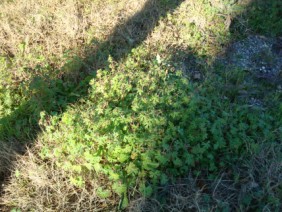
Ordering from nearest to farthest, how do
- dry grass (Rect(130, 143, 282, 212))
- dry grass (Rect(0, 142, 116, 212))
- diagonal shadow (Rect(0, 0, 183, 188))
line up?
dry grass (Rect(130, 143, 282, 212)) < dry grass (Rect(0, 142, 116, 212)) < diagonal shadow (Rect(0, 0, 183, 188))

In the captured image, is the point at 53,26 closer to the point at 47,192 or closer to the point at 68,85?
the point at 68,85

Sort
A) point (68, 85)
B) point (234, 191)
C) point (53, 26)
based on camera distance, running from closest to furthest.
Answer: point (234, 191) → point (68, 85) → point (53, 26)

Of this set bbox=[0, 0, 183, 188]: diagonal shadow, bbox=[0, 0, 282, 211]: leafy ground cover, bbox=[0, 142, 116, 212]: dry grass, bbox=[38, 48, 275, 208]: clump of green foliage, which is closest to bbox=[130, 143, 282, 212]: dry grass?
bbox=[0, 0, 282, 211]: leafy ground cover

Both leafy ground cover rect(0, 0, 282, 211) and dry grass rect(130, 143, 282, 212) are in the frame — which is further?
leafy ground cover rect(0, 0, 282, 211)

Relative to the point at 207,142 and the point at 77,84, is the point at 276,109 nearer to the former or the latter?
the point at 207,142

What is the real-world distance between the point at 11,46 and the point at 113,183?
280 centimetres

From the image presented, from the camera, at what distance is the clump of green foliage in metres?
2.79

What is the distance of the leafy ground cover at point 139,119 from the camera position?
279 centimetres

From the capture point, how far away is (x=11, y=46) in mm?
4422

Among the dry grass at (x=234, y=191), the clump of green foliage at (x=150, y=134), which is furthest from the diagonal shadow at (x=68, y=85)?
the dry grass at (x=234, y=191)

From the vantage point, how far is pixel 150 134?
2.84 m

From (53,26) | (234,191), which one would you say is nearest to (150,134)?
(234,191)

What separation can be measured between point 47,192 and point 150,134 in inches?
43.9

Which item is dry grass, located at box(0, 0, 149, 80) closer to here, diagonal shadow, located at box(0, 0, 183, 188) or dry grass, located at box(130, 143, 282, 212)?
diagonal shadow, located at box(0, 0, 183, 188)
